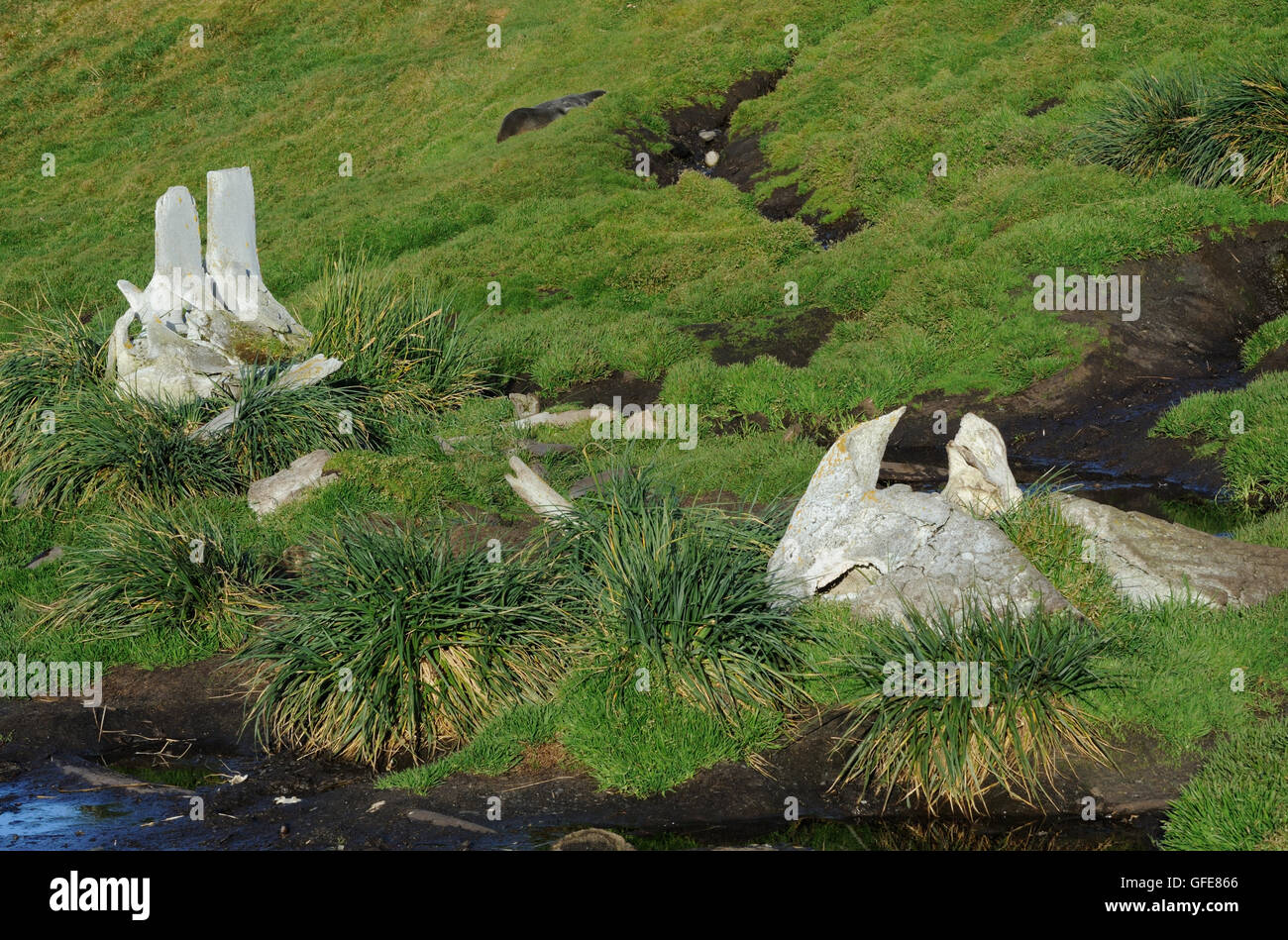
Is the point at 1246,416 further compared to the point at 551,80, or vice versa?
the point at 551,80

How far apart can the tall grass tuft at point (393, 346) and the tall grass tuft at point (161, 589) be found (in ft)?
16.0

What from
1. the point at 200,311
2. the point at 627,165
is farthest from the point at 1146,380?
the point at 627,165

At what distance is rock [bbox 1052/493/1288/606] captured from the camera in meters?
9.53

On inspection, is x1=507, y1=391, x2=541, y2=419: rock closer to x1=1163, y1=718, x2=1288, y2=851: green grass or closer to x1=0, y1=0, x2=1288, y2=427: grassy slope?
x1=0, y1=0, x2=1288, y2=427: grassy slope

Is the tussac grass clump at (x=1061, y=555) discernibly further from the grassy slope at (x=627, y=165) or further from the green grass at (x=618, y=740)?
the grassy slope at (x=627, y=165)

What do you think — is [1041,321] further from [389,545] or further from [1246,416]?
[389,545]

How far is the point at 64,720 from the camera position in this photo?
974 centimetres

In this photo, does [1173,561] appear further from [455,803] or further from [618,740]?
[455,803]

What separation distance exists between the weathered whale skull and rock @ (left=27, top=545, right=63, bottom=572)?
2506 mm

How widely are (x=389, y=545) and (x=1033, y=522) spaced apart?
5135 mm

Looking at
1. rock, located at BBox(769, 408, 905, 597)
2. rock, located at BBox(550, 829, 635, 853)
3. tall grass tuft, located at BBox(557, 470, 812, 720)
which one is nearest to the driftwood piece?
tall grass tuft, located at BBox(557, 470, 812, 720)

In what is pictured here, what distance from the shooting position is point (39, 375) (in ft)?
50.6

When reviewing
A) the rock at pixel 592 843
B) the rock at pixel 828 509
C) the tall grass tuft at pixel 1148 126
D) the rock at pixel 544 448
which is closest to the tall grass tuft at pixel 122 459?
the rock at pixel 544 448

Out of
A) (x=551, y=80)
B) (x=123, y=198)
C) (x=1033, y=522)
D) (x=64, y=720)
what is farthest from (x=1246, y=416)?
(x=123, y=198)
